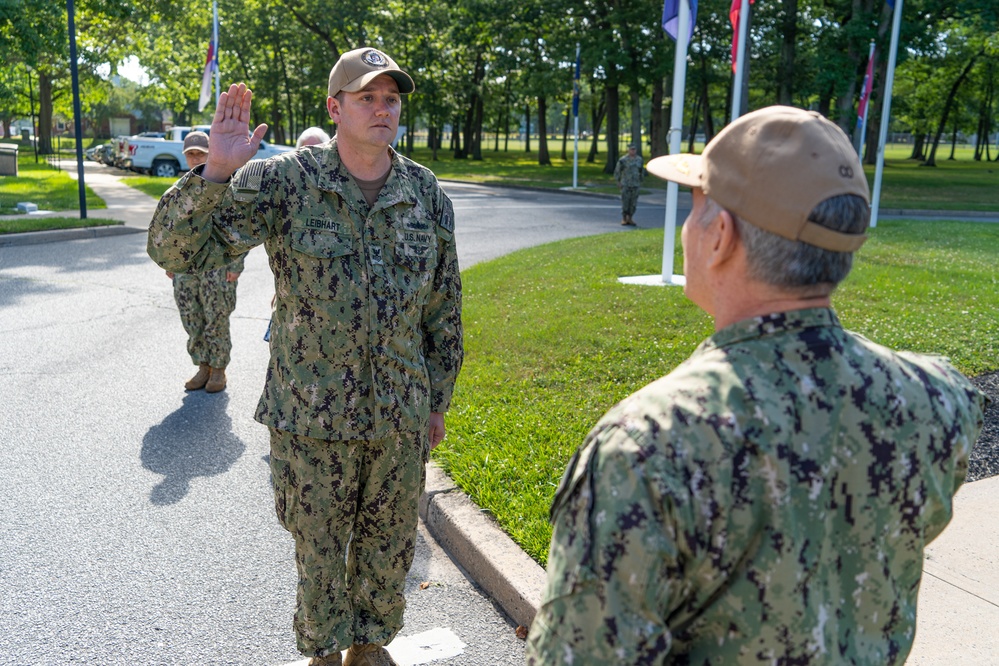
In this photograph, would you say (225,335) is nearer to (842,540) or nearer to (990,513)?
(990,513)

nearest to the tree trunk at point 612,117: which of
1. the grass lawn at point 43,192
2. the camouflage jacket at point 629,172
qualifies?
the camouflage jacket at point 629,172

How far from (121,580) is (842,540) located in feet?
11.2

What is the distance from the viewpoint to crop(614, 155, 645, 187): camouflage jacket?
58.6 feet

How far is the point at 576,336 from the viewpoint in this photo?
301 inches

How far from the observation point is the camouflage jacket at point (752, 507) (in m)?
1.31

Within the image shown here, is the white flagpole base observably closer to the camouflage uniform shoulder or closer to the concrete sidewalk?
the concrete sidewalk

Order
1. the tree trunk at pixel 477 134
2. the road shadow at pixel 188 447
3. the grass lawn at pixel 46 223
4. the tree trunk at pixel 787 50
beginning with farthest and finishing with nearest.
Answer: the tree trunk at pixel 477 134, the tree trunk at pixel 787 50, the grass lawn at pixel 46 223, the road shadow at pixel 188 447

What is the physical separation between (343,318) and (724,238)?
5.57 ft

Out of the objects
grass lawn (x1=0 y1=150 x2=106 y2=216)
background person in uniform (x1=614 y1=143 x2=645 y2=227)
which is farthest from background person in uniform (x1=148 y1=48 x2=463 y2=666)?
grass lawn (x1=0 y1=150 x2=106 y2=216)

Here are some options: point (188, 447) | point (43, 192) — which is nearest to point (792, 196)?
point (188, 447)

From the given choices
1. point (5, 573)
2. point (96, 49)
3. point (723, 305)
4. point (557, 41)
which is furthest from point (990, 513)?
point (96, 49)

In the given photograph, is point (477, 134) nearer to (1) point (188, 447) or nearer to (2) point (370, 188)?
(1) point (188, 447)

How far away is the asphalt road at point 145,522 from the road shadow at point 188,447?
0.01m

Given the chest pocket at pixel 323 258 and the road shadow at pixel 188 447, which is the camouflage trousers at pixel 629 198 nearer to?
the road shadow at pixel 188 447
